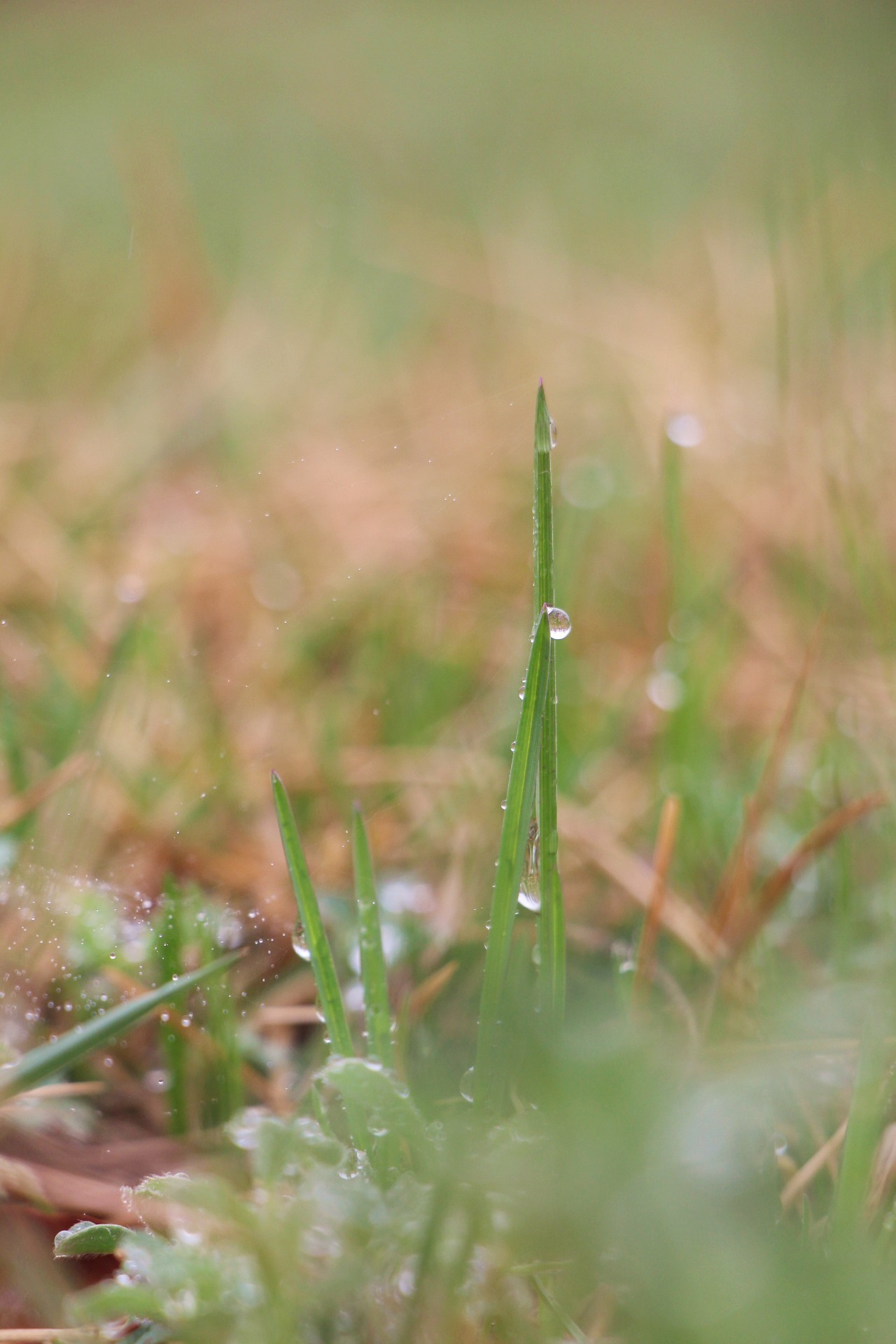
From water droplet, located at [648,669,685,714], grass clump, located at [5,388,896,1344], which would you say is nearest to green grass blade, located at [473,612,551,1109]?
grass clump, located at [5,388,896,1344]

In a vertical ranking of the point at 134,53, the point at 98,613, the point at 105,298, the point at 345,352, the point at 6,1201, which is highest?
the point at 134,53

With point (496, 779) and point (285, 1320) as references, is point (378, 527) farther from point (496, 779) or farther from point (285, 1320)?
point (285, 1320)

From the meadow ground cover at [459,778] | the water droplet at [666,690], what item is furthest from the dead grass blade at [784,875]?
the water droplet at [666,690]

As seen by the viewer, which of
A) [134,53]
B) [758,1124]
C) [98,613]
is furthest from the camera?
[134,53]

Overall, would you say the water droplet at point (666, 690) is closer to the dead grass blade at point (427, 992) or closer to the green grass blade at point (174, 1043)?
the dead grass blade at point (427, 992)

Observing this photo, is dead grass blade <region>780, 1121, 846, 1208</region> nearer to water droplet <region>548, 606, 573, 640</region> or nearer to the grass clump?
the grass clump

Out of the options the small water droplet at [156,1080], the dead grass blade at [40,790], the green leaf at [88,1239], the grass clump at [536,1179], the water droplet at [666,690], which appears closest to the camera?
the grass clump at [536,1179]

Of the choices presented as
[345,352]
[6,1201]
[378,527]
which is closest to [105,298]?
[345,352]
